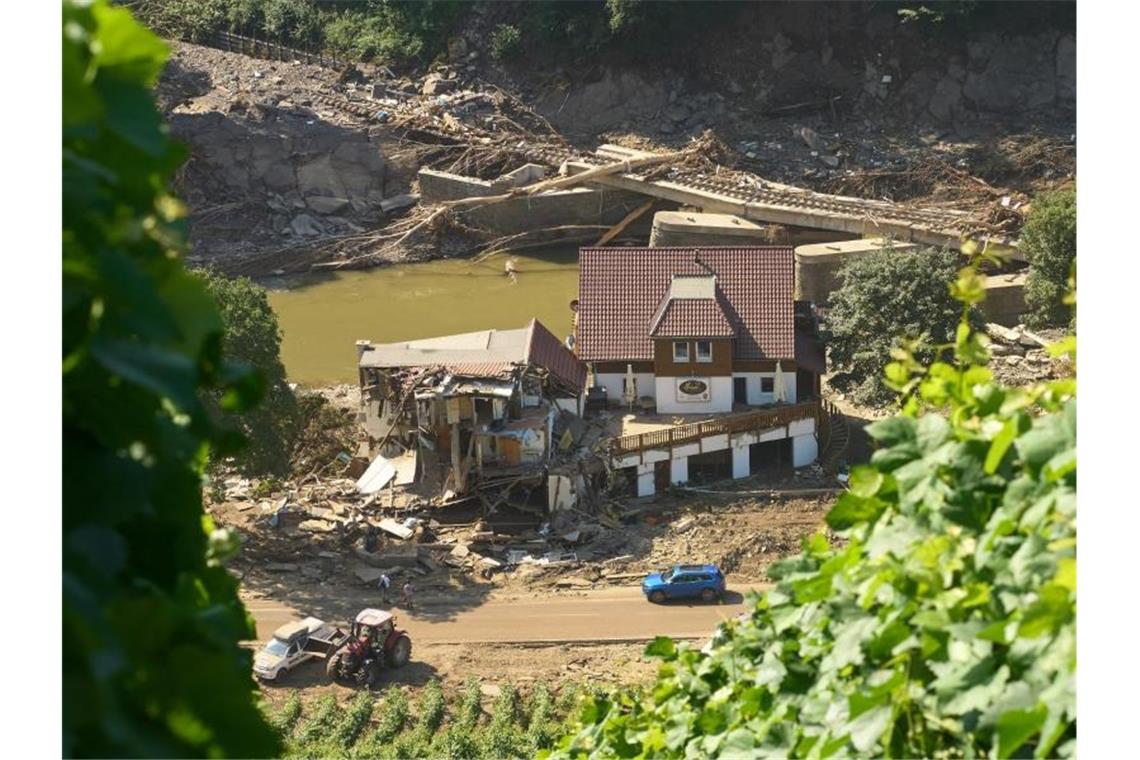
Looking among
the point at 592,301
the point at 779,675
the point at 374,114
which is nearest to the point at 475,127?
the point at 374,114

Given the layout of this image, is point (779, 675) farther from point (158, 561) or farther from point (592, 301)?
point (592, 301)

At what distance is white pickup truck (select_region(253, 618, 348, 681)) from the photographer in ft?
69.5

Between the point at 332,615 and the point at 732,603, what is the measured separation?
5514 millimetres

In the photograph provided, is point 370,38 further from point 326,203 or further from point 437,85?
point 326,203

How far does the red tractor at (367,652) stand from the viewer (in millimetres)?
21125

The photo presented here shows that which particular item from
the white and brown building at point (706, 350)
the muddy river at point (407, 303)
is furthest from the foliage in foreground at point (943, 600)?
the muddy river at point (407, 303)

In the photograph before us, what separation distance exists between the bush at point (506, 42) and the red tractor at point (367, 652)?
32.6 metres

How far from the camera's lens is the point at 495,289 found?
4162cm

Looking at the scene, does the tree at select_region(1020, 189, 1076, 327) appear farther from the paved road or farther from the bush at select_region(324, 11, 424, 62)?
the bush at select_region(324, 11, 424, 62)

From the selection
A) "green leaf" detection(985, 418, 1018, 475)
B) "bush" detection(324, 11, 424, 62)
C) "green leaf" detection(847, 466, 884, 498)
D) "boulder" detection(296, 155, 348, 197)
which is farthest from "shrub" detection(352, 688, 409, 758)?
"bush" detection(324, 11, 424, 62)

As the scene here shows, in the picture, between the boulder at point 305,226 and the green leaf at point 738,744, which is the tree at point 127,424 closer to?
the green leaf at point 738,744

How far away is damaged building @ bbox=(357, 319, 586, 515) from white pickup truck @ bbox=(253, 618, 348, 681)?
4.44 metres

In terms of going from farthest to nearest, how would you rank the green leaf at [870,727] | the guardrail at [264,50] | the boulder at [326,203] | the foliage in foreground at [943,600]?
the guardrail at [264,50] < the boulder at [326,203] < the green leaf at [870,727] < the foliage in foreground at [943,600]

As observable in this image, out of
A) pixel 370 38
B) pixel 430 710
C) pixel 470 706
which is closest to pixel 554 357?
pixel 470 706
